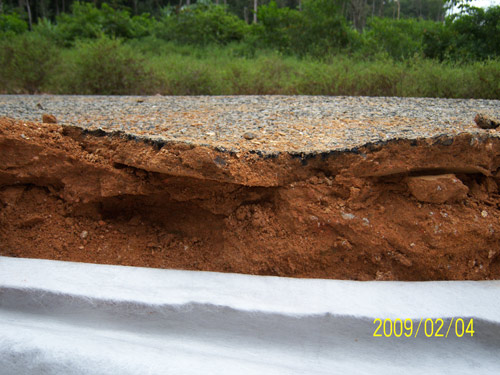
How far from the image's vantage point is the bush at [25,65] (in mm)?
6465

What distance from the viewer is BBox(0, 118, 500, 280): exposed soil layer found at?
202cm

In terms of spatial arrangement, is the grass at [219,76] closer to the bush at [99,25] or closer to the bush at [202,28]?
the bush at [202,28]

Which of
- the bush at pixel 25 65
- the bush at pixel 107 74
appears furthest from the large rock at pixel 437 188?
the bush at pixel 25 65

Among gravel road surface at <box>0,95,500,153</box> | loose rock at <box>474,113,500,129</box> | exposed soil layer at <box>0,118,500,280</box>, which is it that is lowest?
exposed soil layer at <box>0,118,500,280</box>

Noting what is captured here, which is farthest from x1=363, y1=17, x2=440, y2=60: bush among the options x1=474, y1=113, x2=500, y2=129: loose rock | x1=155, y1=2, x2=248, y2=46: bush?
x1=474, y1=113, x2=500, y2=129: loose rock

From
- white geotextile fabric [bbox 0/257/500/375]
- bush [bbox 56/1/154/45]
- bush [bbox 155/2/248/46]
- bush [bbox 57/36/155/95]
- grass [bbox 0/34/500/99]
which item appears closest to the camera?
white geotextile fabric [bbox 0/257/500/375]

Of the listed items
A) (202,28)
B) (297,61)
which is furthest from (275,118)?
(202,28)

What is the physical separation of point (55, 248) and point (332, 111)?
2458 mm

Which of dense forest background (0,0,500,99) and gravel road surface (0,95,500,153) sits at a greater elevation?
dense forest background (0,0,500,99)

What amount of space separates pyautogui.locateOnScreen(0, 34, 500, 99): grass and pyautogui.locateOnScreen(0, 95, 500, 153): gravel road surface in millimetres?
1244

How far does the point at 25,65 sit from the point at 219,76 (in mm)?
3342
